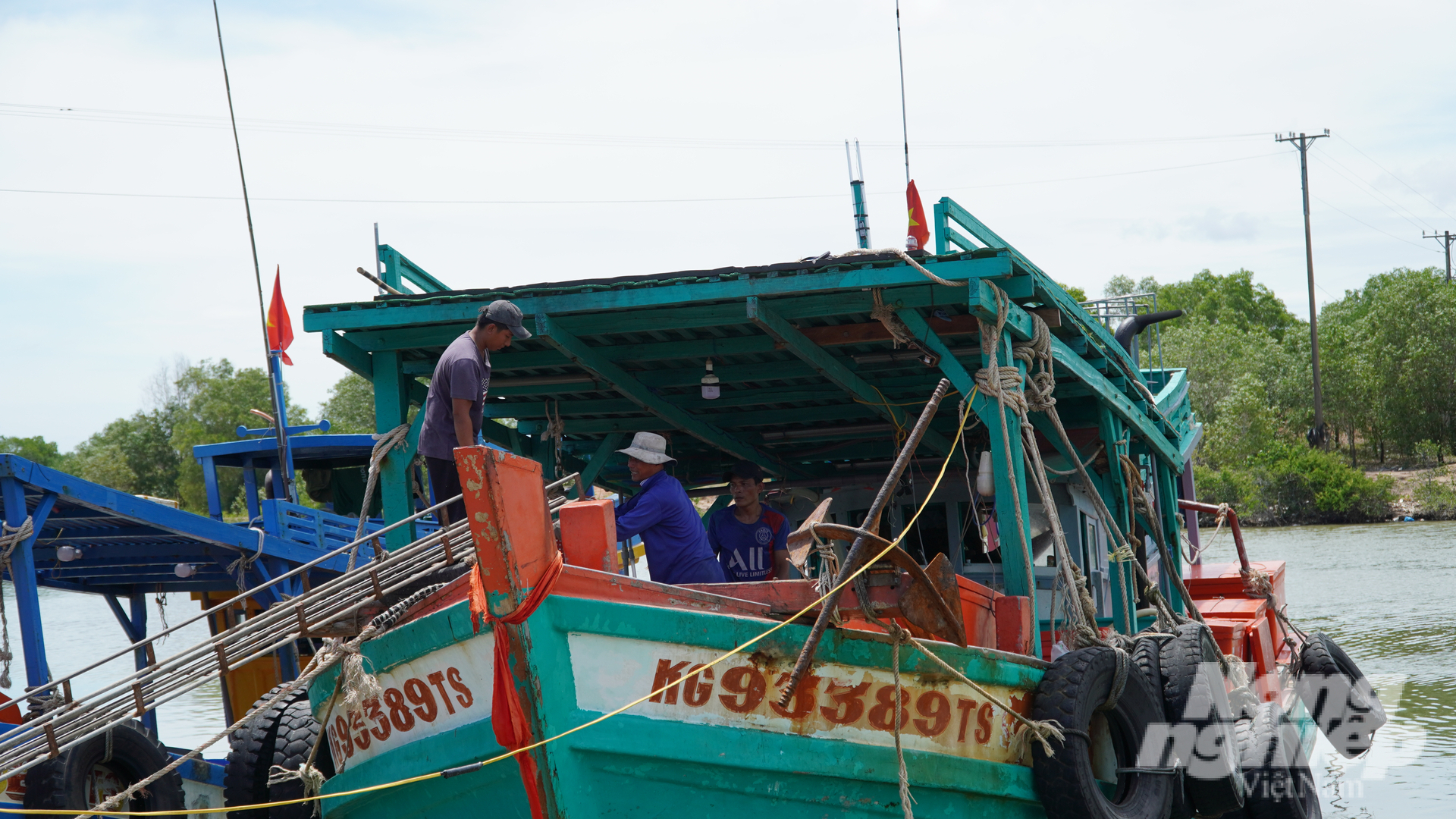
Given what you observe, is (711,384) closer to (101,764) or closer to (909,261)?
(909,261)

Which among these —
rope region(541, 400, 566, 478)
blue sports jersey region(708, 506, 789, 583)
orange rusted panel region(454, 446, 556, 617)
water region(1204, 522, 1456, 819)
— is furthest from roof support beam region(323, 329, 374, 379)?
water region(1204, 522, 1456, 819)

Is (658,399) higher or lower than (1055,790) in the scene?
higher

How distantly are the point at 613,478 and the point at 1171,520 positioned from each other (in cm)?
532

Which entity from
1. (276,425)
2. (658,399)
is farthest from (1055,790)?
(276,425)

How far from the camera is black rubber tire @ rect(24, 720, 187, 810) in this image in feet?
22.8

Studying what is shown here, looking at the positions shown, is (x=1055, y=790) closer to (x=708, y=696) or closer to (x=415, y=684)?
(x=708, y=696)

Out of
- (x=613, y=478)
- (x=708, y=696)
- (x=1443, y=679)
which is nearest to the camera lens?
(x=708, y=696)

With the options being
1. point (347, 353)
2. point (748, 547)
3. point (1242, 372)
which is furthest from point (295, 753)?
point (1242, 372)

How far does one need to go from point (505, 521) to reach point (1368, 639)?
18.0 meters

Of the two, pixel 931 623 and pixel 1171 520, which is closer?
pixel 931 623

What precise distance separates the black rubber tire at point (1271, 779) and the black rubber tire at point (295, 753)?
6.06m

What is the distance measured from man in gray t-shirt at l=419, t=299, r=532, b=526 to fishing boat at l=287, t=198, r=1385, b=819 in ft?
2.02

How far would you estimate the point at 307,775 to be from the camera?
609cm

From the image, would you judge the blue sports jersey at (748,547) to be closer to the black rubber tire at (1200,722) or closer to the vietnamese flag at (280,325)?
the black rubber tire at (1200,722)
